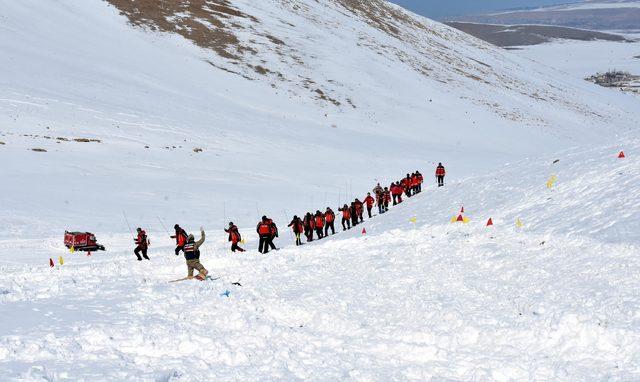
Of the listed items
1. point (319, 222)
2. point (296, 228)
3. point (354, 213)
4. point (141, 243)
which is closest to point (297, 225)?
point (296, 228)

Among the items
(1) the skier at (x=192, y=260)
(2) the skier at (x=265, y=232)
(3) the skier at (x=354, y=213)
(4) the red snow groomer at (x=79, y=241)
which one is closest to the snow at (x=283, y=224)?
(4) the red snow groomer at (x=79, y=241)

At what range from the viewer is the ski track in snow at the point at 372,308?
8609 millimetres

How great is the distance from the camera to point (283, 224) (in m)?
29.7

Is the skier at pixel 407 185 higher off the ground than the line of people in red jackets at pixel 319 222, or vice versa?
the skier at pixel 407 185

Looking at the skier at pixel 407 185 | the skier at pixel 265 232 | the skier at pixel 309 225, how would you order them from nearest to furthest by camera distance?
the skier at pixel 265 232
the skier at pixel 309 225
the skier at pixel 407 185

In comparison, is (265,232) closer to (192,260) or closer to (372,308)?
(192,260)

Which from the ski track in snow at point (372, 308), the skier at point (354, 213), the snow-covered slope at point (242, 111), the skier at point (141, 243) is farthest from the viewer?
the snow-covered slope at point (242, 111)

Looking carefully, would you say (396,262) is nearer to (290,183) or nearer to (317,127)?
(290,183)

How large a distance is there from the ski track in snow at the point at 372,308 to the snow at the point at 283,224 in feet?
0.17

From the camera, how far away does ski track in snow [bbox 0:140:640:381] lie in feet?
28.2

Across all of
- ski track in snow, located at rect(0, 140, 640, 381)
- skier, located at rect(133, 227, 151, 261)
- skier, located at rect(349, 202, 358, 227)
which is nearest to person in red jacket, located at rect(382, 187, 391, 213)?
skier, located at rect(349, 202, 358, 227)

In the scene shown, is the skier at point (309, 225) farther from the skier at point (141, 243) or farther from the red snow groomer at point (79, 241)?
the red snow groomer at point (79, 241)


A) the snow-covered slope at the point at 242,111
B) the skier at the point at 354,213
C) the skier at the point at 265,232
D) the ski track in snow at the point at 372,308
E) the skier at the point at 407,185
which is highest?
the snow-covered slope at the point at 242,111

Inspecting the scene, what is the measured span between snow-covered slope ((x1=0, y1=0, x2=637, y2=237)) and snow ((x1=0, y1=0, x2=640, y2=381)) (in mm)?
263
